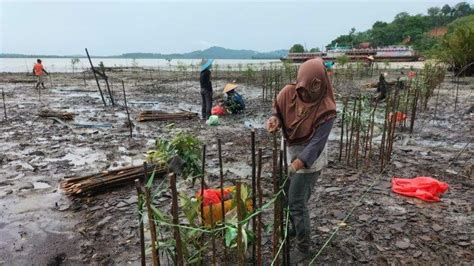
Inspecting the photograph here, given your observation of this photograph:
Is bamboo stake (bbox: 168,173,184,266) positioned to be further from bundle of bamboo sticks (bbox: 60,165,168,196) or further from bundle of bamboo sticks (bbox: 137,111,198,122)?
bundle of bamboo sticks (bbox: 137,111,198,122)

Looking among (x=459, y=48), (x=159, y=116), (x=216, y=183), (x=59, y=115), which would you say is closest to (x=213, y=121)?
(x=159, y=116)

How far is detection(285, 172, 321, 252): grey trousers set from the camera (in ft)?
9.55

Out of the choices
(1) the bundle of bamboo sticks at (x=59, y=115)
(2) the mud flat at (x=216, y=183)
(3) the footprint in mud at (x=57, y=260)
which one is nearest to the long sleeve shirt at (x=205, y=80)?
(2) the mud flat at (x=216, y=183)

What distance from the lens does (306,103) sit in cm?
280

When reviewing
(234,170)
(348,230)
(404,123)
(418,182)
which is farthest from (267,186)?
(404,123)

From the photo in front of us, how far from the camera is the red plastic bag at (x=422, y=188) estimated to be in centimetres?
428

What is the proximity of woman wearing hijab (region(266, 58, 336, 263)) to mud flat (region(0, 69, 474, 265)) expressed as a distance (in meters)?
0.46

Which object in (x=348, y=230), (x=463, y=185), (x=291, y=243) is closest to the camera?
(x=291, y=243)

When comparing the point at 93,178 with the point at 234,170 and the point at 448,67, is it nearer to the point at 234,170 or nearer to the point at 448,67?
the point at 234,170

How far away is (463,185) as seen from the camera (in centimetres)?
474

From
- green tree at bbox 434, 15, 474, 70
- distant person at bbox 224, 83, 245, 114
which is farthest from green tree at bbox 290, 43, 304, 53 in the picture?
distant person at bbox 224, 83, 245, 114

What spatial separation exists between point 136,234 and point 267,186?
1.87 metres

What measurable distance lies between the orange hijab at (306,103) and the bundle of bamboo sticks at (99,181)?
219 cm

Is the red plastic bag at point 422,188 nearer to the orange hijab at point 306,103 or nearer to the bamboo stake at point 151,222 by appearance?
the orange hijab at point 306,103
